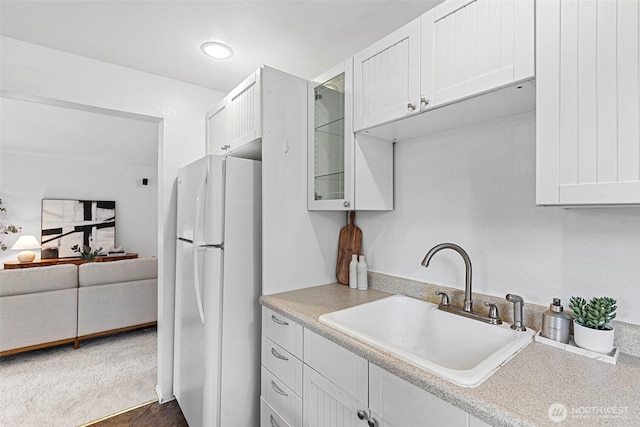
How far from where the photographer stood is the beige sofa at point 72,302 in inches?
114

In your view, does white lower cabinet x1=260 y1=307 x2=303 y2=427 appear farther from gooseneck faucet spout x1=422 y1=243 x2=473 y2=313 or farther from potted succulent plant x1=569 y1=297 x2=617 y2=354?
potted succulent plant x1=569 y1=297 x2=617 y2=354

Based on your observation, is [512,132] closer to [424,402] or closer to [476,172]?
[476,172]

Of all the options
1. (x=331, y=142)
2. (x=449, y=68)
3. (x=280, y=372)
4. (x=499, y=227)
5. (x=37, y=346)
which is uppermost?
(x=449, y=68)

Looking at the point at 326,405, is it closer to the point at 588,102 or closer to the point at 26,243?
the point at 588,102

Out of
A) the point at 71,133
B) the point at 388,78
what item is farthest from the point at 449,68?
the point at 71,133

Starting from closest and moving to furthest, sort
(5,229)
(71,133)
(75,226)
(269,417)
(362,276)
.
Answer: (269,417) < (362,276) < (71,133) < (5,229) < (75,226)

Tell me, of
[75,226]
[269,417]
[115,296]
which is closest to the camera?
[269,417]

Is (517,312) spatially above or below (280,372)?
above

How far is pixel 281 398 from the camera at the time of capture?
1.55m

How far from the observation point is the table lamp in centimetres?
510

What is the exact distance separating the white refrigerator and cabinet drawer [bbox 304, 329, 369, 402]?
0.56 m

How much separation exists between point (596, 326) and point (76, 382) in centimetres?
338

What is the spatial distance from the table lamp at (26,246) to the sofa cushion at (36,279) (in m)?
2.82

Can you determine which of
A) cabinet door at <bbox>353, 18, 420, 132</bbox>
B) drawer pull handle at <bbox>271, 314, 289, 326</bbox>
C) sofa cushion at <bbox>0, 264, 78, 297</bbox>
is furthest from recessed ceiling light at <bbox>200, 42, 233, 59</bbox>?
sofa cushion at <bbox>0, 264, 78, 297</bbox>
